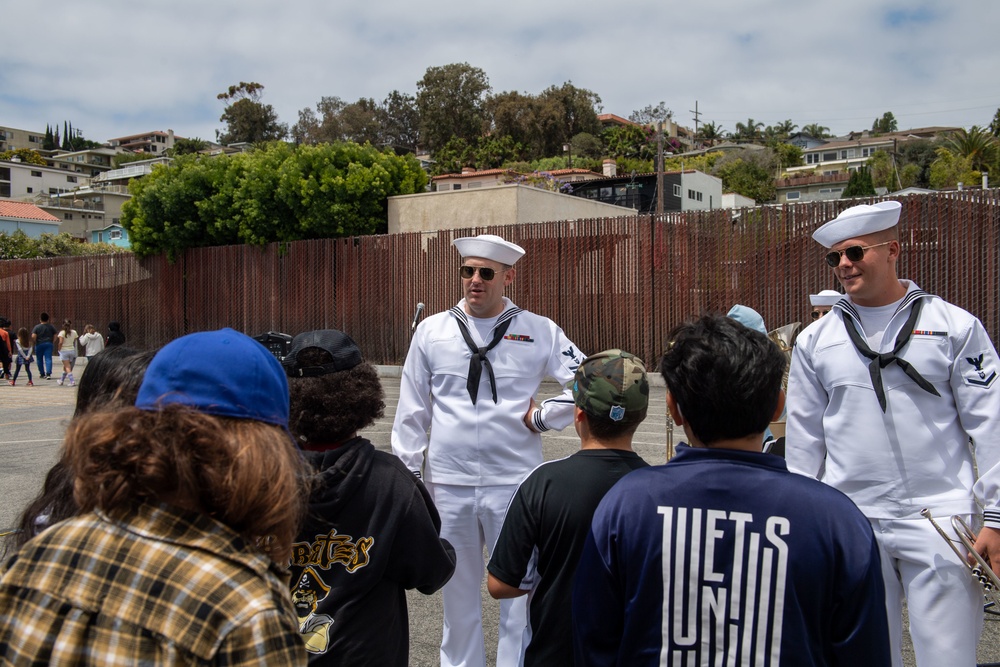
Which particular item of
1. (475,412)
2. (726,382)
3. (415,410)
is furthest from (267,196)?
(726,382)

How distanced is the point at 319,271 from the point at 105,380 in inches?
759

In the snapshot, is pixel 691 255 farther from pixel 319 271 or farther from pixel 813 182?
pixel 813 182

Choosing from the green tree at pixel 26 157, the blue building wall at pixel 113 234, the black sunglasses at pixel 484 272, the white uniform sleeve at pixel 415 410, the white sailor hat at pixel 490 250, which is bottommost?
the white uniform sleeve at pixel 415 410

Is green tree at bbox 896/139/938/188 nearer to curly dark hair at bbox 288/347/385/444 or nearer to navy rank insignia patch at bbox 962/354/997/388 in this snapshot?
navy rank insignia patch at bbox 962/354/997/388

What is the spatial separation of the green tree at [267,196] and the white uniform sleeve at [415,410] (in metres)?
18.6

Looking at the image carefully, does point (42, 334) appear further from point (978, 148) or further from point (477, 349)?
point (978, 148)

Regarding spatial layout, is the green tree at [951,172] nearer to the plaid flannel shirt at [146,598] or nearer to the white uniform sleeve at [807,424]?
the white uniform sleeve at [807,424]

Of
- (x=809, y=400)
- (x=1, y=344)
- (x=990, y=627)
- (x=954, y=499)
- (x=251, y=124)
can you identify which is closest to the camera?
(x=954, y=499)

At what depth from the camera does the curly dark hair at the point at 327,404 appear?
Result: 7.98ft

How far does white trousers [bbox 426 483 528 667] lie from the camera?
134 inches

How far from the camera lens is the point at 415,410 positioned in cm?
414

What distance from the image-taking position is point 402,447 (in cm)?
400

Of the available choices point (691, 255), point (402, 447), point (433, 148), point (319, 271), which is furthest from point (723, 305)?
point (433, 148)

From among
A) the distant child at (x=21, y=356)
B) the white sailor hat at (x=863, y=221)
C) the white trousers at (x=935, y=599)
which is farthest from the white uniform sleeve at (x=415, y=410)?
the distant child at (x=21, y=356)
